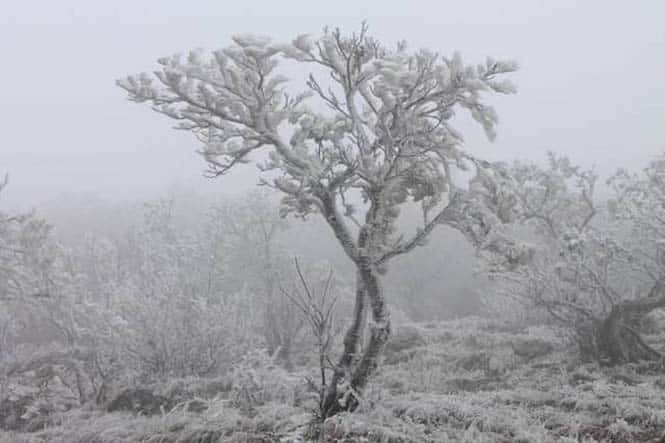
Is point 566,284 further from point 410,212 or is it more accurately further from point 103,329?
point 410,212

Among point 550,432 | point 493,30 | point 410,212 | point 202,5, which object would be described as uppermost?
point 202,5

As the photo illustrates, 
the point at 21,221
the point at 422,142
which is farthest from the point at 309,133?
the point at 21,221

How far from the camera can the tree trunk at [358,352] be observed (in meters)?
4.84

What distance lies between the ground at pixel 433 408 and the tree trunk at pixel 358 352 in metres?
0.19

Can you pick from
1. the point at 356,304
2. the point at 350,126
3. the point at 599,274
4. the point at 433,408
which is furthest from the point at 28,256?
the point at 599,274

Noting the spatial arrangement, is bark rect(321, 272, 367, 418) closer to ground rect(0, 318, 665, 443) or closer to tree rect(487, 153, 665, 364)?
ground rect(0, 318, 665, 443)

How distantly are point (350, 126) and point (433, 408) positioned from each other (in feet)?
9.23

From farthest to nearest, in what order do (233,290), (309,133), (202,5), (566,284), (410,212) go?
(202,5), (410,212), (233,290), (566,284), (309,133)

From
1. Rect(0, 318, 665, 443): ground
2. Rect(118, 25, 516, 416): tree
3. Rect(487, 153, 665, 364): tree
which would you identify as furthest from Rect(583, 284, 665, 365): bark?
Rect(118, 25, 516, 416): tree

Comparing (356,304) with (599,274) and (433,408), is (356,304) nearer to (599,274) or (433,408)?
(433,408)

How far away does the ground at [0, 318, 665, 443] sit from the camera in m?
4.54

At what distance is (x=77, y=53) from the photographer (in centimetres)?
10856

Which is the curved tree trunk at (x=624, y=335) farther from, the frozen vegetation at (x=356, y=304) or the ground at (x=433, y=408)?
the ground at (x=433, y=408)

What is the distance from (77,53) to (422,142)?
12088 centimetres
